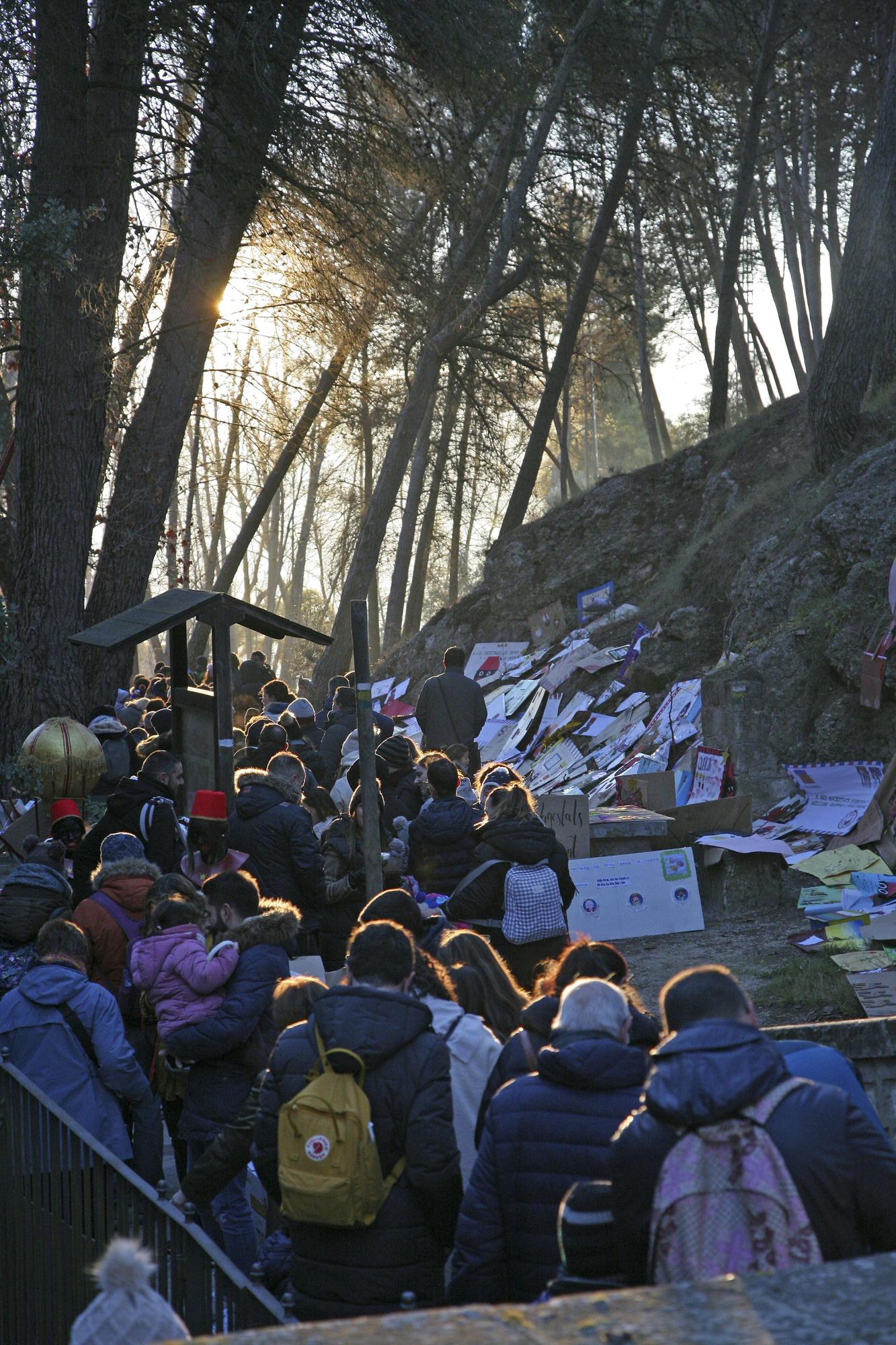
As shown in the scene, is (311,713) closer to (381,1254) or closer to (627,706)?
(627,706)

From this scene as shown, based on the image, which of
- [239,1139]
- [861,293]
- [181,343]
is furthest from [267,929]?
[861,293]

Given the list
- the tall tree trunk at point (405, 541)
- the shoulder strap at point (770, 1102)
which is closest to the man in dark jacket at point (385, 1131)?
the shoulder strap at point (770, 1102)

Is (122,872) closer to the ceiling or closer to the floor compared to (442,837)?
closer to the floor

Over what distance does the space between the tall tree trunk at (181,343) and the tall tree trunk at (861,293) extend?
6915 millimetres

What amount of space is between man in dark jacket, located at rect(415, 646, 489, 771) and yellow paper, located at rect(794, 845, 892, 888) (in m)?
4.46

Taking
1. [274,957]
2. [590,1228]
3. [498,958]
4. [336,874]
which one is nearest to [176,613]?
[336,874]

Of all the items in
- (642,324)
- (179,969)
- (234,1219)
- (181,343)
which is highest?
(642,324)

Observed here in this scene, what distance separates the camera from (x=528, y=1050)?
3432 millimetres

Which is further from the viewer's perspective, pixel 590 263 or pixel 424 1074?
pixel 590 263

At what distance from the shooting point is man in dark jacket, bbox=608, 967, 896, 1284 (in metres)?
2.43

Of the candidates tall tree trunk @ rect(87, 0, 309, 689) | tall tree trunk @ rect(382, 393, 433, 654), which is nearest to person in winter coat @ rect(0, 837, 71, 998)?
tall tree trunk @ rect(87, 0, 309, 689)

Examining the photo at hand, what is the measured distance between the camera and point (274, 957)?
4.79 m

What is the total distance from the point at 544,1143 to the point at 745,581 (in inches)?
504

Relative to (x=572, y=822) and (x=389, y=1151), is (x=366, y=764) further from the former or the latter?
(x=572, y=822)
